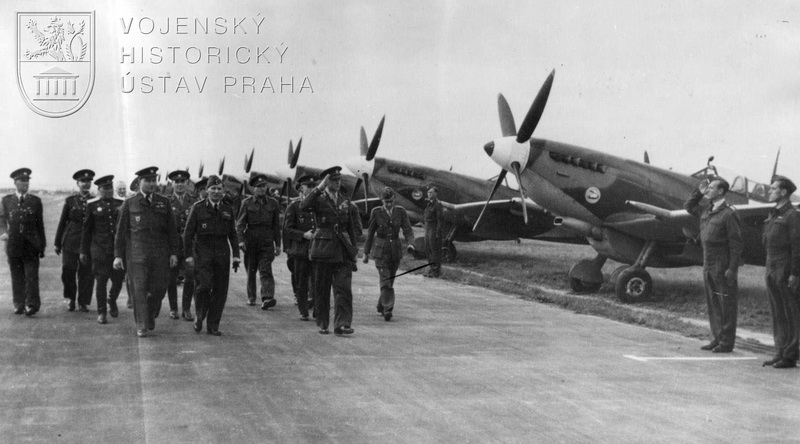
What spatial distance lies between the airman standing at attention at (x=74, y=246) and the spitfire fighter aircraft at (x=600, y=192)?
22.5 ft

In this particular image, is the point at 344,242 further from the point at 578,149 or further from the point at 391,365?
the point at 578,149

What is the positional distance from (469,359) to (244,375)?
82.5 inches

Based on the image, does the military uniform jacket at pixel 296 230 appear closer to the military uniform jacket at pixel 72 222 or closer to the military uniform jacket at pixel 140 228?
the military uniform jacket at pixel 140 228

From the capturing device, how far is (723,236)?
26.4 ft

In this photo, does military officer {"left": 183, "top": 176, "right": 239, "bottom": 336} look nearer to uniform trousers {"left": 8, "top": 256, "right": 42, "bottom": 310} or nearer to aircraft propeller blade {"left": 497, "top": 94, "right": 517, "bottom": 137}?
uniform trousers {"left": 8, "top": 256, "right": 42, "bottom": 310}

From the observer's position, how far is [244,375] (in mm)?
6164

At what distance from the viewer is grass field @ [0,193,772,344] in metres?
10.3

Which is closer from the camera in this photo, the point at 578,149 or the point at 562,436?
the point at 562,436

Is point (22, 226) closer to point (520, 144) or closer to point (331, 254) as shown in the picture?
point (331, 254)

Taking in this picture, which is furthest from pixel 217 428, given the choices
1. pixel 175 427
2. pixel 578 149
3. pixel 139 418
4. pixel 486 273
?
pixel 486 273

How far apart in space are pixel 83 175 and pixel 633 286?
806 cm

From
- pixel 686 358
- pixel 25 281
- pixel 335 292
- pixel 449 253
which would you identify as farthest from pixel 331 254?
pixel 449 253

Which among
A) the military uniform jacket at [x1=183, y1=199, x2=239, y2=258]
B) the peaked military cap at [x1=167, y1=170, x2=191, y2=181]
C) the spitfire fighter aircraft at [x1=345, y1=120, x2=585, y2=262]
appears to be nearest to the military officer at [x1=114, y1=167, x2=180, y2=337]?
the military uniform jacket at [x1=183, y1=199, x2=239, y2=258]

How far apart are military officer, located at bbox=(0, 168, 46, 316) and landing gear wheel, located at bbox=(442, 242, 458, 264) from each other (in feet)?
37.1
